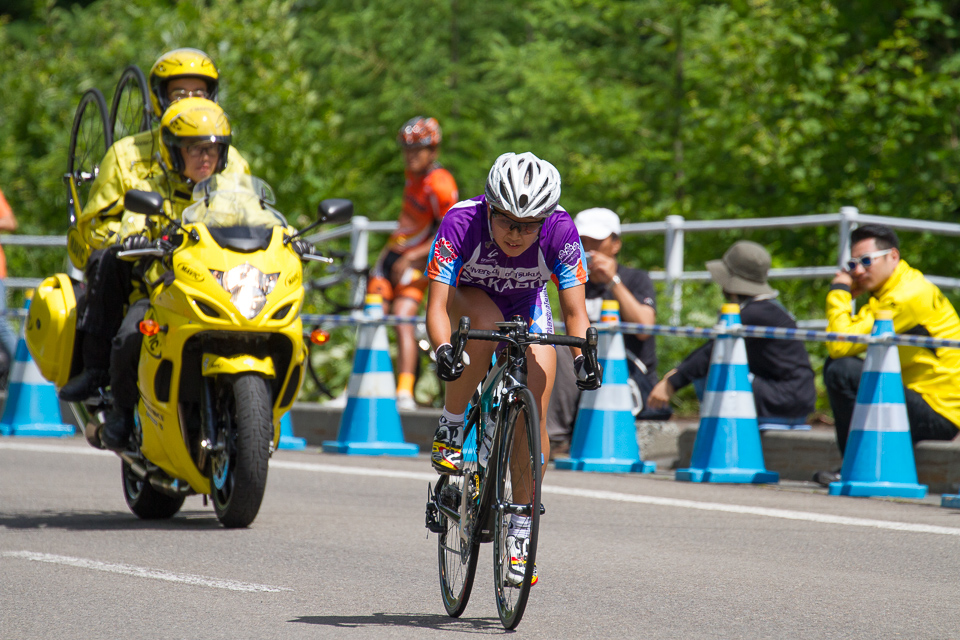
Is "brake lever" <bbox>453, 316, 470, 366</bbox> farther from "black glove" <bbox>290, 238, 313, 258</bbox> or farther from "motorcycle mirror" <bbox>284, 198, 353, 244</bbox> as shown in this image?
"black glove" <bbox>290, 238, 313, 258</bbox>

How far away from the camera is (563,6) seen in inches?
997

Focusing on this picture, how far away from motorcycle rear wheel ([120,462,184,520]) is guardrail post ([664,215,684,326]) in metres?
6.43

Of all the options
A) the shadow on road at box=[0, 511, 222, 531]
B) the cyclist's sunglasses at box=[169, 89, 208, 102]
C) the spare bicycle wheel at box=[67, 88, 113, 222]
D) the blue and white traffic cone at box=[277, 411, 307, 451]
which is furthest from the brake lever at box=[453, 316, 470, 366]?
the blue and white traffic cone at box=[277, 411, 307, 451]

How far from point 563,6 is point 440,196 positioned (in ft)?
40.5

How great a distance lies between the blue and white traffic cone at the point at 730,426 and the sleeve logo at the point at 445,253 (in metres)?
4.74

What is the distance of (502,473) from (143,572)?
199 centimetres

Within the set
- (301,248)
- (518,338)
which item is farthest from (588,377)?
(301,248)

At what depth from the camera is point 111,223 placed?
8711mm

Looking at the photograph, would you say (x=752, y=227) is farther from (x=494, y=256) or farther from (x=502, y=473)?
(x=502, y=473)

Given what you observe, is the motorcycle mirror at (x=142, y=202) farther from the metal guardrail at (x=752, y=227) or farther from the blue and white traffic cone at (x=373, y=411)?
the metal guardrail at (x=752, y=227)

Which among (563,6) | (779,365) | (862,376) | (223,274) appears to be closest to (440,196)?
(779,365)

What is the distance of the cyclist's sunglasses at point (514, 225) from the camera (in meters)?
6.02

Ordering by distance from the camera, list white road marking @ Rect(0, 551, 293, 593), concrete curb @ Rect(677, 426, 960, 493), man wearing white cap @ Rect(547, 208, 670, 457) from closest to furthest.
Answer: white road marking @ Rect(0, 551, 293, 593) < concrete curb @ Rect(677, 426, 960, 493) < man wearing white cap @ Rect(547, 208, 670, 457)

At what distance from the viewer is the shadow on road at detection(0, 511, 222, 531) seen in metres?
8.24
